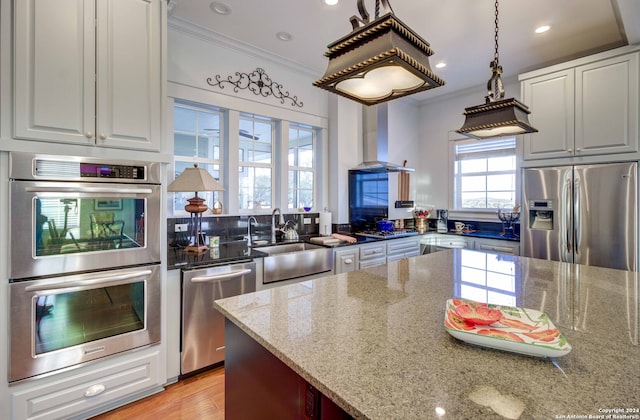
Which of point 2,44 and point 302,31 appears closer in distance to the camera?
point 2,44

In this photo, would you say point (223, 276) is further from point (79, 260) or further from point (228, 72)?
point (228, 72)

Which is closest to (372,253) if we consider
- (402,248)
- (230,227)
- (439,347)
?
(402,248)

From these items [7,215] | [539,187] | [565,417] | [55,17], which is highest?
[55,17]

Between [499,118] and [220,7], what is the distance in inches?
91.5

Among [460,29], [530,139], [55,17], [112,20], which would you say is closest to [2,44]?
[55,17]

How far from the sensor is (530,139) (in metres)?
3.23

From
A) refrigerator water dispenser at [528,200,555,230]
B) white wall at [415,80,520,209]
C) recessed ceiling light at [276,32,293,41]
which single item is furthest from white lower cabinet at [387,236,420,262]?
recessed ceiling light at [276,32,293,41]

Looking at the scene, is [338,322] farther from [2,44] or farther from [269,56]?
[269,56]

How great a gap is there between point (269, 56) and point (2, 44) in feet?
7.24

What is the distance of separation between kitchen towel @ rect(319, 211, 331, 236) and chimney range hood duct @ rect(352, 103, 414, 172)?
77cm

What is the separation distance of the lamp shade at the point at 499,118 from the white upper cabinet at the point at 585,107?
164 cm

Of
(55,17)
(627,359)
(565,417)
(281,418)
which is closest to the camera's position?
(565,417)

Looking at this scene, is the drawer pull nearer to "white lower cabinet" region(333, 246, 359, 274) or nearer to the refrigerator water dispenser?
"white lower cabinet" region(333, 246, 359, 274)

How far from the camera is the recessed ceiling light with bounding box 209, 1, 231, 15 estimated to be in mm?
2437
